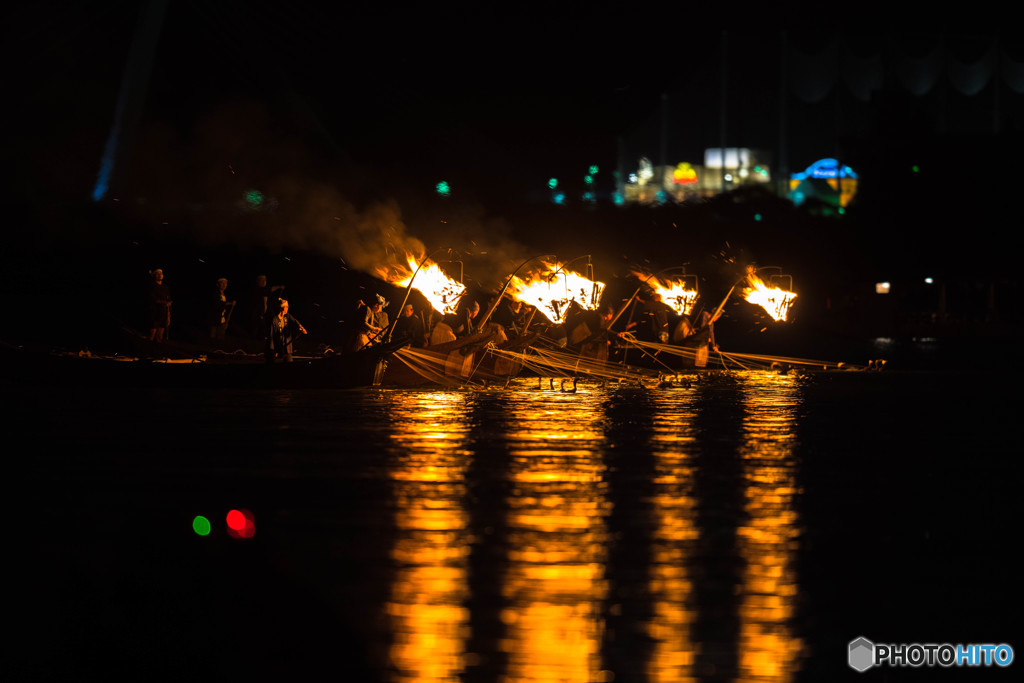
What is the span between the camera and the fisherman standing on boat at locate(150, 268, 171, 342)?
A: 843 inches

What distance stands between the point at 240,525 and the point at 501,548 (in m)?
1.72

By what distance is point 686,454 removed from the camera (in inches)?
457

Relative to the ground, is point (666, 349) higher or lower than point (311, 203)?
lower

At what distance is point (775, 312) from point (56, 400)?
1331 centimetres

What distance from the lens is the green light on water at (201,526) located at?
776 centimetres

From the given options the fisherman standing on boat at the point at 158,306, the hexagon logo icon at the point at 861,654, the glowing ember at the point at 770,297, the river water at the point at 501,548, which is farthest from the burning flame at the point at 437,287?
the hexagon logo icon at the point at 861,654

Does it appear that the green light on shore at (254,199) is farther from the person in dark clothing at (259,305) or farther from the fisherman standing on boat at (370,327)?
Answer: the fisherman standing on boat at (370,327)

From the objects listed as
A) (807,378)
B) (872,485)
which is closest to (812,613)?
(872,485)

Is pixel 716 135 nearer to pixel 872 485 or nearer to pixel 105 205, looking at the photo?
pixel 105 205

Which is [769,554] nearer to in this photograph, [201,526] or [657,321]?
[201,526]

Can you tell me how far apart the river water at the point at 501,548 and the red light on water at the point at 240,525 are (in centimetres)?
8

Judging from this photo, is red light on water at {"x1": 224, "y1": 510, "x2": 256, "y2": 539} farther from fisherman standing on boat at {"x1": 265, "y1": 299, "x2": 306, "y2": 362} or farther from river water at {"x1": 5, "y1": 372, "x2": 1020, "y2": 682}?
fisherman standing on boat at {"x1": 265, "y1": 299, "x2": 306, "y2": 362}

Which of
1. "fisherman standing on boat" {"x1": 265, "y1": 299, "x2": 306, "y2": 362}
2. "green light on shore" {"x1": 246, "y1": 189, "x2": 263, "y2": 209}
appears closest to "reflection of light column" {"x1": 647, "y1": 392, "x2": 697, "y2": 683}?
"fisherman standing on boat" {"x1": 265, "y1": 299, "x2": 306, "y2": 362}

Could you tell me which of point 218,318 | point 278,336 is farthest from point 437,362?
point 218,318
